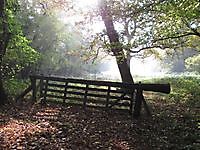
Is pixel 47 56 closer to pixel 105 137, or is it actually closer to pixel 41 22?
pixel 41 22

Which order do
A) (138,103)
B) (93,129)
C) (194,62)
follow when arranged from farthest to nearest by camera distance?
(194,62), (138,103), (93,129)

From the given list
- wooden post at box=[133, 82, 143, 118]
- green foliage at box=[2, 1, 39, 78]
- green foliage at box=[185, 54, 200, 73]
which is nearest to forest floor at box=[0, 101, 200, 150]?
wooden post at box=[133, 82, 143, 118]

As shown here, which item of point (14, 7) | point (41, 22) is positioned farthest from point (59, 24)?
point (14, 7)

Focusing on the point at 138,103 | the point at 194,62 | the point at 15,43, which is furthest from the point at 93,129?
the point at 194,62

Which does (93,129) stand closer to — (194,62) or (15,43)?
(15,43)

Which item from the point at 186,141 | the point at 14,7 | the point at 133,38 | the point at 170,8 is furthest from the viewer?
the point at 14,7

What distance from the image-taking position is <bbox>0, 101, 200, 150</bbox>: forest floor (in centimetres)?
1033

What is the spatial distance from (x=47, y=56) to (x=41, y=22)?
5.93 meters

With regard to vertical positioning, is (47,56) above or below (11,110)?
above

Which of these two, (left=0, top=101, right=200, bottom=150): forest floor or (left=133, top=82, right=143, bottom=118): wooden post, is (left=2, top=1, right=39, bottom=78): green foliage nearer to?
(left=0, top=101, right=200, bottom=150): forest floor

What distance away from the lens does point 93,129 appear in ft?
40.4

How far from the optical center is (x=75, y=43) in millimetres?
67750

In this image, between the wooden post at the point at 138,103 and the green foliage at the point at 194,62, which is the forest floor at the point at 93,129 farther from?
the green foliage at the point at 194,62

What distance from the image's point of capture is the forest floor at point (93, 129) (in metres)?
10.3
